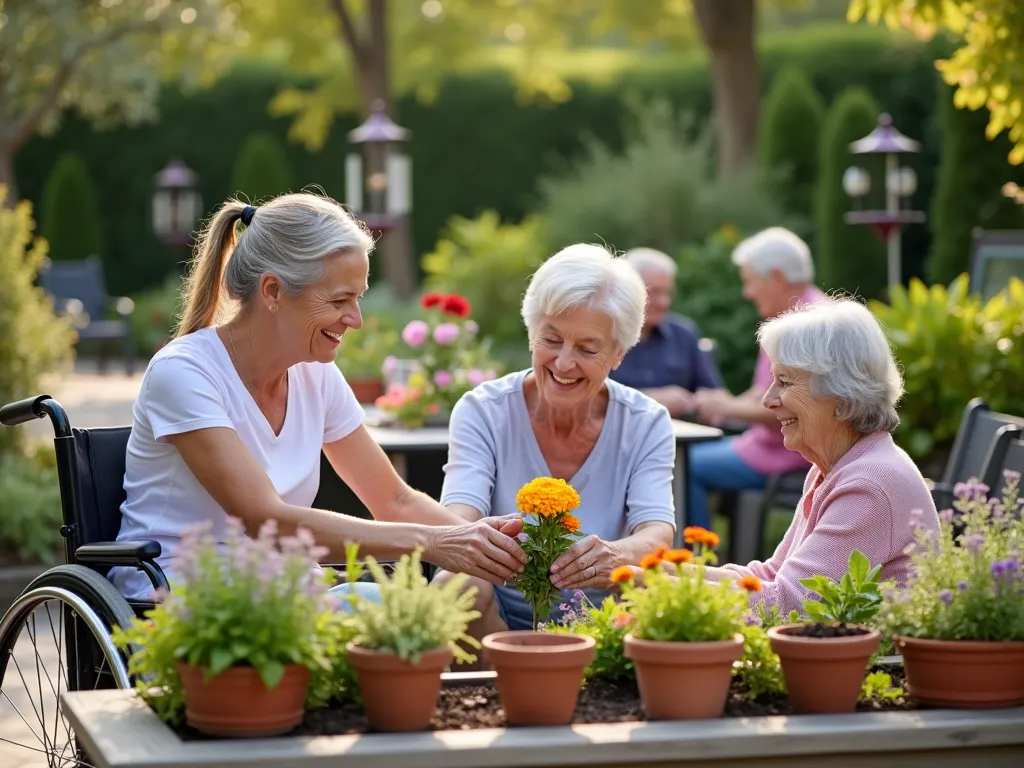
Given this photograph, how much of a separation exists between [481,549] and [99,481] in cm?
78

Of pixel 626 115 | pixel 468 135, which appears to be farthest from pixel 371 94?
pixel 626 115

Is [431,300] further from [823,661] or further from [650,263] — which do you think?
[823,661]

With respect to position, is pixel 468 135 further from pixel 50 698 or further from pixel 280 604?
pixel 280 604

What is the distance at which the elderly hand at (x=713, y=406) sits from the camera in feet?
19.3

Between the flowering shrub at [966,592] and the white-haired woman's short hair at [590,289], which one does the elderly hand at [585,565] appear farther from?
the flowering shrub at [966,592]

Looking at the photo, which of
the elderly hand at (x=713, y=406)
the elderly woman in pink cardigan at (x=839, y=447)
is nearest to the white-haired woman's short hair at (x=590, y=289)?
the elderly woman in pink cardigan at (x=839, y=447)

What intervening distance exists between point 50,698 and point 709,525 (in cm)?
269

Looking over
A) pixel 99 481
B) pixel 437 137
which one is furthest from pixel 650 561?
pixel 437 137

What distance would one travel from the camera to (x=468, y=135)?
2005cm

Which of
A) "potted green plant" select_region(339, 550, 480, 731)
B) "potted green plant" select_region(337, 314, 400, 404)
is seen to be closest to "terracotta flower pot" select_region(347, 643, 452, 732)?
"potted green plant" select_region(339, 550, 480, 731)

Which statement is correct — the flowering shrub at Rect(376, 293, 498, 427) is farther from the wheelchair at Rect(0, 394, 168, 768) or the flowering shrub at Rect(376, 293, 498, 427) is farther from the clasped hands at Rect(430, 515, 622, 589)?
the clasped hands at Rect(430, 515, 622, 589)

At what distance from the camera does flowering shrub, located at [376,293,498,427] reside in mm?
5234

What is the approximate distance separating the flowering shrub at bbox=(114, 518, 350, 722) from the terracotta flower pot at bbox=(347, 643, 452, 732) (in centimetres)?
6

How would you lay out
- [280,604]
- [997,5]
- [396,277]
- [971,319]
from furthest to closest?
1. [396,277]
2. [971,319]
3. [997,5]
4. [280,604]
